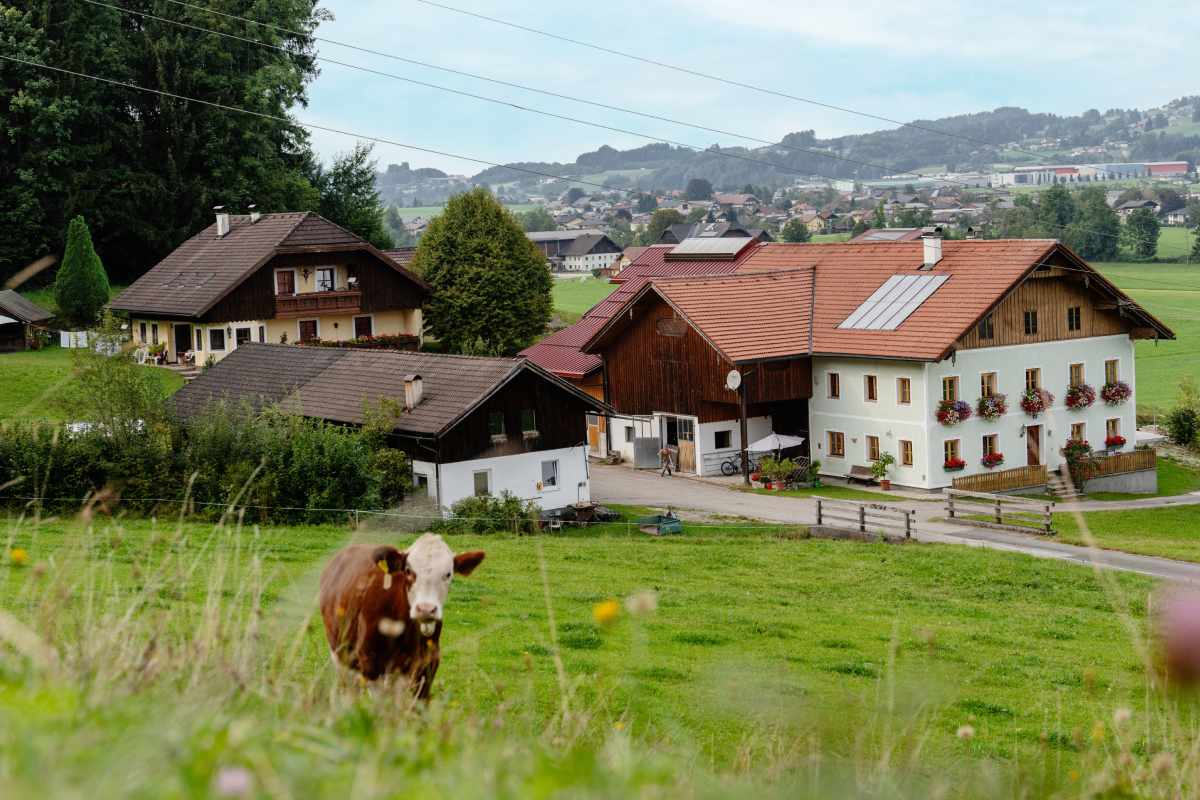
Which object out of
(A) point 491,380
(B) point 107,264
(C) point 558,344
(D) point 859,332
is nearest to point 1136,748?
(A) point 491,380

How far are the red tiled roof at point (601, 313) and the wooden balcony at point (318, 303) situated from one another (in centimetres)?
955

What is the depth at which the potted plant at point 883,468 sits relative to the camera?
35.6 metres

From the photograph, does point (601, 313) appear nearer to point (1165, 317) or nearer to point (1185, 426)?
point (1185, 426)

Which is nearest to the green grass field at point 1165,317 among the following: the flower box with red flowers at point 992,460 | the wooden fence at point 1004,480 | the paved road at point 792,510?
the wooden fence at point 1004,480

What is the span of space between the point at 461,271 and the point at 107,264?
21.4m

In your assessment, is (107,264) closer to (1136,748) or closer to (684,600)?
(684,600)

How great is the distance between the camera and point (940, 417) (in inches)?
1377

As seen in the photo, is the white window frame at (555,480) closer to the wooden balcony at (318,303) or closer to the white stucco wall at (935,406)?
the white stucco wall at (935,406)

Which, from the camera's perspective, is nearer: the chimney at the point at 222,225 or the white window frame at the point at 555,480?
the white window frame at the point at 555,480

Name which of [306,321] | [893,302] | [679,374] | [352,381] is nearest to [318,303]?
[306,321]

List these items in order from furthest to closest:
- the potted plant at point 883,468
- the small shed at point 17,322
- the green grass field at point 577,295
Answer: the green grass field at point 577,295 → the small shed at point 17,322 → the potted plant at point 883,468

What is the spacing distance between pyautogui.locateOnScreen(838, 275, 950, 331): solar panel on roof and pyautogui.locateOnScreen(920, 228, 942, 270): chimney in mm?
676

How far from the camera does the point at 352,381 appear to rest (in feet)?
107

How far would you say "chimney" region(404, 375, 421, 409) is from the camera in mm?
30094
